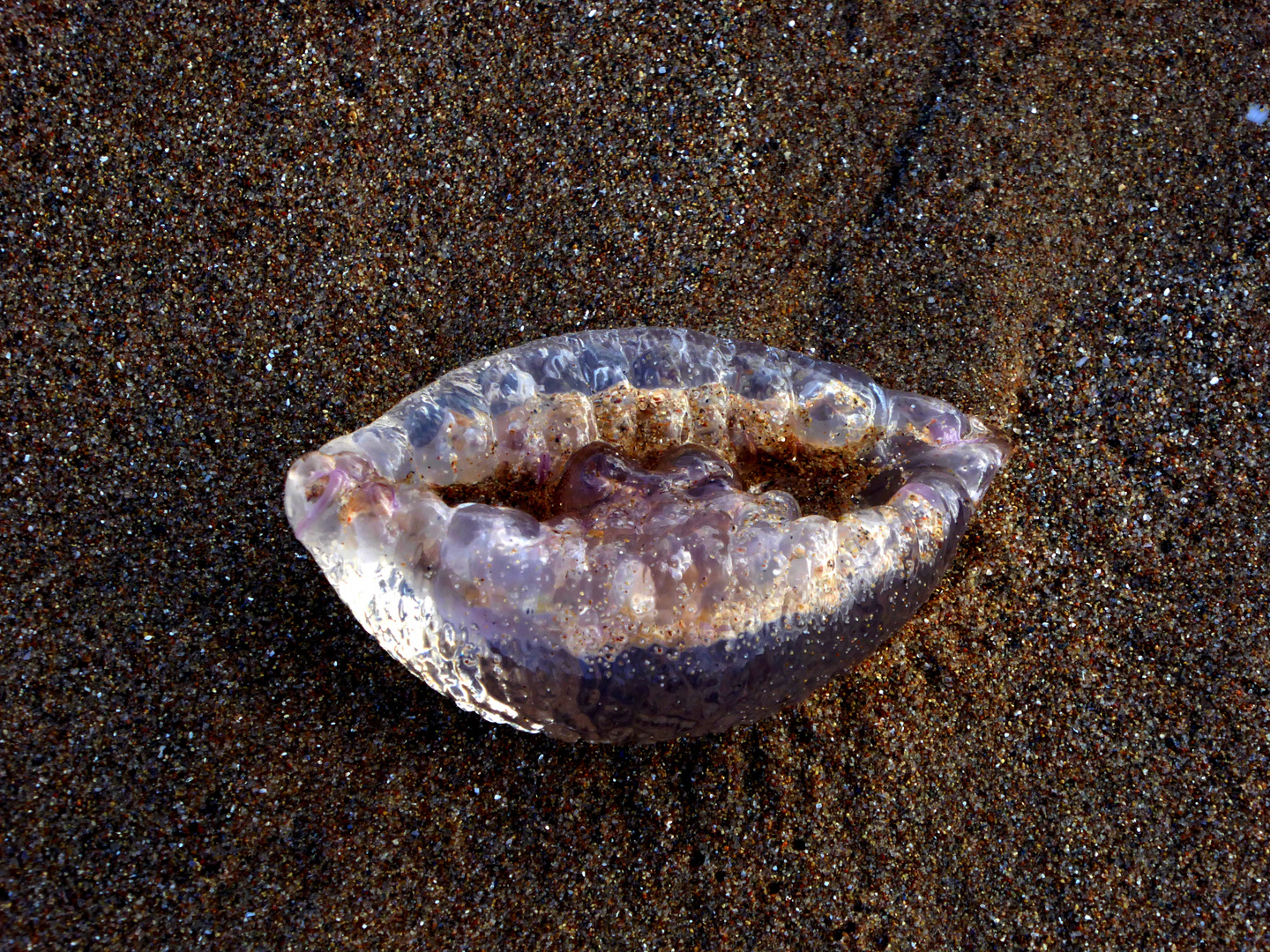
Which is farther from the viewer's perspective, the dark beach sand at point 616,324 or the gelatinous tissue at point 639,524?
the dark beach sand at point 616,324

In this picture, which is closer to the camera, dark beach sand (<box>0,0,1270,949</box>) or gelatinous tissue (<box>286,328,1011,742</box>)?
gelatinous tissue (<box>286,328,1011,742</box>)

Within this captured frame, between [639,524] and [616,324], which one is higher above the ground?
[616,324]

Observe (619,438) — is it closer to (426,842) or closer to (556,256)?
(556,256)

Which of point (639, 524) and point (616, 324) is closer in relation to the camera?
point (639, 524)

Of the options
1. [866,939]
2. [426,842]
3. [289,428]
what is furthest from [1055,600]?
[289,428]
